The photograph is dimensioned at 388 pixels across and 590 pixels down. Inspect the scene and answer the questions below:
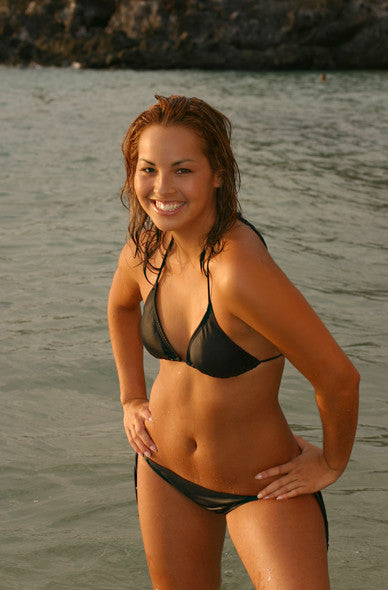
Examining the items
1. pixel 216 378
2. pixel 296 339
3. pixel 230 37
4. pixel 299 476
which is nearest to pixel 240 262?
pixel 296 339

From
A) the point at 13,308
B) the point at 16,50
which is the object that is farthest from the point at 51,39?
the point at 13,308

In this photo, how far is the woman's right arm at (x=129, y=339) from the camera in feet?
9.04

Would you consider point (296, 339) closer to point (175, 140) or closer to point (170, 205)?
point (170, 205)

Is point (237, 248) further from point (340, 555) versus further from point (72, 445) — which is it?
point (72, 445)

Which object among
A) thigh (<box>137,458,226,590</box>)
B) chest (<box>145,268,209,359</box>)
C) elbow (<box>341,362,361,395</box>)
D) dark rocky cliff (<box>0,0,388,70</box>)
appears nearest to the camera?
elbow (<box>341,362,361,395</box>)

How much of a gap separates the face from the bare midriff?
47cm

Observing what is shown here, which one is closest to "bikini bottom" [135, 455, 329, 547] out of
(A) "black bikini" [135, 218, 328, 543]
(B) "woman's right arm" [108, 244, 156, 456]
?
(A) "black bikini" [135, 218, 328, 543]

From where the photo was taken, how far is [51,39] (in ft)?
156

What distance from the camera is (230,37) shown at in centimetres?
4597

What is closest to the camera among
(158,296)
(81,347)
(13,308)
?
(158,296)

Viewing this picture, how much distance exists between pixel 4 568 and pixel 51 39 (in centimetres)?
4758

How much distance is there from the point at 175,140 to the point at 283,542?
1184 mm

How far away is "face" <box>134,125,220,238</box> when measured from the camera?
2.35 m

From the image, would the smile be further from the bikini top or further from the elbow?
the elbow
